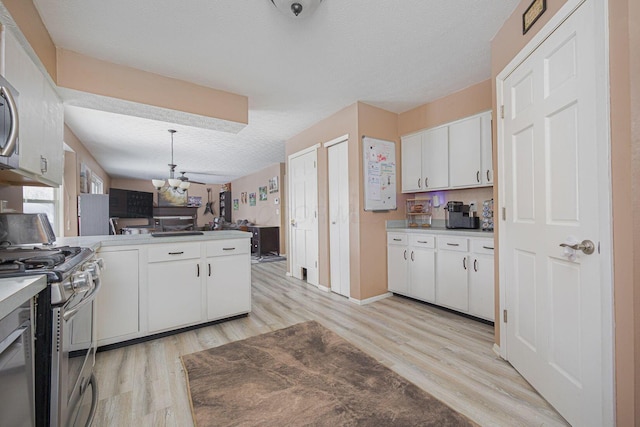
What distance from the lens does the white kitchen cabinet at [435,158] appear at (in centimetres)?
309

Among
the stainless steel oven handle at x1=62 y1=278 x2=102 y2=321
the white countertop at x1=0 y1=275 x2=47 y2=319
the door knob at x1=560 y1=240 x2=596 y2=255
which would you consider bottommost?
the stainless steel oven handle at x1=62 y1=278 x2=102 y2=321

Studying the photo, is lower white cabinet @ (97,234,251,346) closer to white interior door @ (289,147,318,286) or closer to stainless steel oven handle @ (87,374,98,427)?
stainless steel oven handle @ (87,374,98,427)

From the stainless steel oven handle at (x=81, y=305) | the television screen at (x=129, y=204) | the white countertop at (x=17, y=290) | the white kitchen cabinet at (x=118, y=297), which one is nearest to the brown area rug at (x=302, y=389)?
the white kitchen cabinet at (x=118, y=297)

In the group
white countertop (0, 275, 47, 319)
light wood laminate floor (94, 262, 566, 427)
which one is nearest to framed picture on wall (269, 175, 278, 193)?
light wood laminate floor (94, 262, 566, 427)

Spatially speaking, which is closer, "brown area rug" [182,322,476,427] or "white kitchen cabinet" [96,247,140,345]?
"brown area rug" [182,322,476,427]

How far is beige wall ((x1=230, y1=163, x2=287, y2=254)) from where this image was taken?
22.1ft

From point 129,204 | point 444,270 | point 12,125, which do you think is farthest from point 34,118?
point 129,204

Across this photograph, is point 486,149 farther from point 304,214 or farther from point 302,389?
point 302,389

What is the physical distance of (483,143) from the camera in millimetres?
2760

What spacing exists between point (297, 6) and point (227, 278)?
7.66 feet

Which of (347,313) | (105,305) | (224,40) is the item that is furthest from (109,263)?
(347,313)

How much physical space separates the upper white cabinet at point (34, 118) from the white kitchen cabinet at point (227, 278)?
4.17 ft

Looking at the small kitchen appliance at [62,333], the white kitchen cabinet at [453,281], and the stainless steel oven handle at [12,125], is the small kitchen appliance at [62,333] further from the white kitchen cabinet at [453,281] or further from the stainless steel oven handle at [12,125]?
the white kitchen cabinet at [453,281]

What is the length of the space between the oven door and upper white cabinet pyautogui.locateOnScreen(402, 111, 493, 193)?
3.26 m
